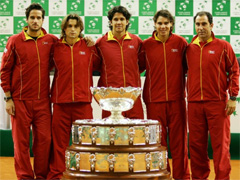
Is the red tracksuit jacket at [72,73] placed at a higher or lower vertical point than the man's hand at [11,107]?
higher

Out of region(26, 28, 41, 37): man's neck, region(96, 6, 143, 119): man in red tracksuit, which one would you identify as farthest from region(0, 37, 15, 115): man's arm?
region(96, 6, 143, 119): man in red tracksuit

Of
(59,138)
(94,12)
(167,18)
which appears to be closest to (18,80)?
(59,138)

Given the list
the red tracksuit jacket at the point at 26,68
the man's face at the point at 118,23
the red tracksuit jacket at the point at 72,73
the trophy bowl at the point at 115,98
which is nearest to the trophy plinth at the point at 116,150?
the trophy bowl at the point at 115,98

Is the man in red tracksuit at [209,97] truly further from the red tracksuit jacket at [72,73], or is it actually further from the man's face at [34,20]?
the man's face at [34,20]

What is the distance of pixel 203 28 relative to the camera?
456cm

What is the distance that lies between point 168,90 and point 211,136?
1.90 feet

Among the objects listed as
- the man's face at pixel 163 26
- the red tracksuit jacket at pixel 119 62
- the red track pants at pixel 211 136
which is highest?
the man's face at pixel 163 26

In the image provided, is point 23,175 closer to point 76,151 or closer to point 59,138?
point 59,138

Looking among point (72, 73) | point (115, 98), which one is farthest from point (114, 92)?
point (72, 73)

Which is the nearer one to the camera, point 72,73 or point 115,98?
point 115,98

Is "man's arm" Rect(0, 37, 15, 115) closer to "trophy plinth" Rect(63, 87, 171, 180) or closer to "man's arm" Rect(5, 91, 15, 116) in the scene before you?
"man's arm" Rect(5, 91, 15, 116)

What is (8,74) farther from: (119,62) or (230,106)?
(230,106)

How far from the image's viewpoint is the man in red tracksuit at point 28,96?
4.55 meters

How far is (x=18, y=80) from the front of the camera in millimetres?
4566
